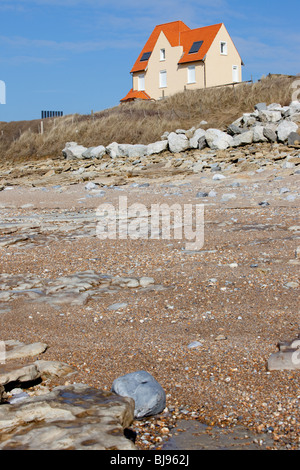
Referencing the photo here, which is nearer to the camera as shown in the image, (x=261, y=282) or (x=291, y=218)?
(x=261, y=282)

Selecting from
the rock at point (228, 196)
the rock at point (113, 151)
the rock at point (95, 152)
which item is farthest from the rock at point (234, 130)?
the rock at point (228, 196)

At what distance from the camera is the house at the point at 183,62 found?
31219mm

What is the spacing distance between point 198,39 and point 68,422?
33622 millimetres

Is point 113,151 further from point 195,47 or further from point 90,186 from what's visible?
point 195,47

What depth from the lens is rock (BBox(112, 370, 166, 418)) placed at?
2.07 meters

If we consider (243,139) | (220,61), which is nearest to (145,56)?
(220,61)

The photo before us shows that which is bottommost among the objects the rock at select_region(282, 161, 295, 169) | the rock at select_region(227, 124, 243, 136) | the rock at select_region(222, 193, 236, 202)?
the rock at select_region(222, 193, 236, 202)

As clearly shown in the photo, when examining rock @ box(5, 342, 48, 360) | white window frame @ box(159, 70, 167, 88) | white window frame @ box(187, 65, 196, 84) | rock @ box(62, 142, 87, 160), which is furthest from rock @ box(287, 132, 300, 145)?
white window frame @ box(159, 70, 167, 88)

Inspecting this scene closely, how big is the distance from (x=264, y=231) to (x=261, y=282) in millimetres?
1726

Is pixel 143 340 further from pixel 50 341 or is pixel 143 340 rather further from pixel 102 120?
pixel 102 120

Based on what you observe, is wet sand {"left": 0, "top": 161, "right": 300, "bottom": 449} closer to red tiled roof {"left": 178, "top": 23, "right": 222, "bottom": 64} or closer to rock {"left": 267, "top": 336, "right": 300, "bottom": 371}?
rock {"left": 267, "top": 336, "right": 300, "bottom": 371}

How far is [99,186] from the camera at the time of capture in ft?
36.9

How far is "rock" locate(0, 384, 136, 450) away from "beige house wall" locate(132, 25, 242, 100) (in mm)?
30219
